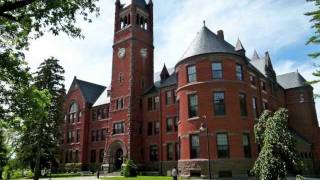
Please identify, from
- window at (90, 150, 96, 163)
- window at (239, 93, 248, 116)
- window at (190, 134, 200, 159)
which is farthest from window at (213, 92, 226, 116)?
window at (90, 150, 96, 163)

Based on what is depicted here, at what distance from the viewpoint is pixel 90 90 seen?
2419 inches

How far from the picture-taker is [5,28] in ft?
40.8

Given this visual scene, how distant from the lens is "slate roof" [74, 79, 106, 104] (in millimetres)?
59162

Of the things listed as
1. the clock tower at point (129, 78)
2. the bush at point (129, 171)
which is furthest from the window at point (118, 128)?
the bush at point (129, 171)

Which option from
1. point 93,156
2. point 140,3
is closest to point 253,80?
point 140,3

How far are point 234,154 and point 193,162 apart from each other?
13.4 ft

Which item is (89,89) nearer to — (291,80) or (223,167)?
(291,80)

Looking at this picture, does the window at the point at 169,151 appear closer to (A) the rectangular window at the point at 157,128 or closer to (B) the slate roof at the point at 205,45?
(A) the rectangular window at the point at 157,128

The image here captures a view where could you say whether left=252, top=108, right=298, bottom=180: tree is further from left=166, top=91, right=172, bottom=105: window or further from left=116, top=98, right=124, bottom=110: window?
left=116, top=98, right=124, bottom=110: window

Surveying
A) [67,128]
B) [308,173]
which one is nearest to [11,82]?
[308,173]

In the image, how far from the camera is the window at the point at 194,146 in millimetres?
31953

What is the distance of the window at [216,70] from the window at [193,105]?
9.78 ft

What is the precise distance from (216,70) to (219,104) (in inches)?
144

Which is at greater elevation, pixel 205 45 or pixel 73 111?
pixel 205 45
